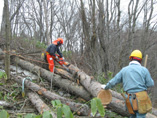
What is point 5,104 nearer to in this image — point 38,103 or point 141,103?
point 38,103

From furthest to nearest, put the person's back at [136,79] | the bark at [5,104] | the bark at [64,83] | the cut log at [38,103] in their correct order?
the bark at [64,83], the bark at [5,104], the cut log at [38,103], the person's back at [136,79]

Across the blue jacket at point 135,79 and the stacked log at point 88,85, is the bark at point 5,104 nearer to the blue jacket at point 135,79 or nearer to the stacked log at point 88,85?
the stacked log at point 88,85

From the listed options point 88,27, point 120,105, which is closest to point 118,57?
point 88,27

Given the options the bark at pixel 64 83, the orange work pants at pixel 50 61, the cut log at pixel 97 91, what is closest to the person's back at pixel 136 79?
the cut log at pixel 97 91

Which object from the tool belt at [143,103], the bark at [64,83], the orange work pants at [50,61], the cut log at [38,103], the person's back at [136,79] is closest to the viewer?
the tool belt at [143,103]

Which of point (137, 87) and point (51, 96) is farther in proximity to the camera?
point (51, 96)

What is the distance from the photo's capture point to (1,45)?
23.1 ft

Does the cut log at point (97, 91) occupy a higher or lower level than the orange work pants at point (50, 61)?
lower

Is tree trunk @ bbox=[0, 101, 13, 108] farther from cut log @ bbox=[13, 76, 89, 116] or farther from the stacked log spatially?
the stacked log

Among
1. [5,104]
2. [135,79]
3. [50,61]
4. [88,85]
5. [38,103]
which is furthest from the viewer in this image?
[50,61]

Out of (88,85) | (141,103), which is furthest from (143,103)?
(88,85)

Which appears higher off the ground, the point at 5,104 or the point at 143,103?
the point at 143,103

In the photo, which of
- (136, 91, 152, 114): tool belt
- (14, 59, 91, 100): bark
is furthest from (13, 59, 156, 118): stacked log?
(136, 91, 152, 114): tool belt

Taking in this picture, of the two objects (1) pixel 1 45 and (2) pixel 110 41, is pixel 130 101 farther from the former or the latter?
(1) pixel 1 45
